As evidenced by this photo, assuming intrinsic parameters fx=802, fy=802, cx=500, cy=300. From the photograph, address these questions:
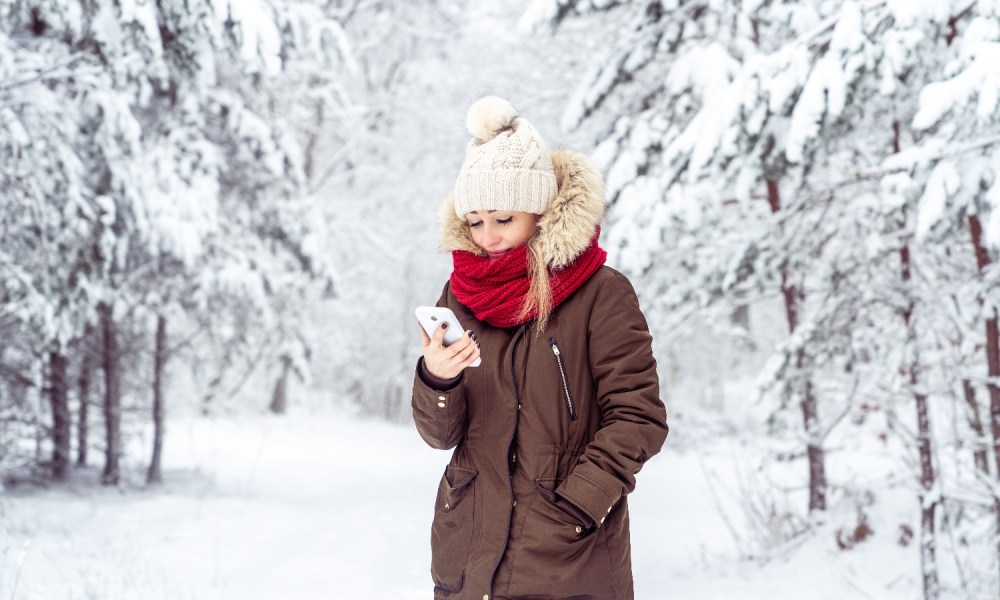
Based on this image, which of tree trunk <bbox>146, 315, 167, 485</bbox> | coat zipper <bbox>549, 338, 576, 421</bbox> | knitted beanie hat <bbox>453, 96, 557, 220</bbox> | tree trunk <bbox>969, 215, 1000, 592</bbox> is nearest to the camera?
coat zipper <bbox>549, 338, 576, 421</bbox>

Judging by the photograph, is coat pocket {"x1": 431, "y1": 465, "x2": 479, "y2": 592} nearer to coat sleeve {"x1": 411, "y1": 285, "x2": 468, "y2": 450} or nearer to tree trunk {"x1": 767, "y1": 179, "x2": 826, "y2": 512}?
coat sleeve {"x1": 411, "y1": 285, "x2": 468, "y2": 450}

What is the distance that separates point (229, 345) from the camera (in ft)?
29.4

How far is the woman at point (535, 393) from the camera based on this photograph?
2.02 m

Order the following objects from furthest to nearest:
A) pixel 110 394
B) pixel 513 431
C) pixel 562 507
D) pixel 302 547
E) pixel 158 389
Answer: pixel 158 389 → pixel 110 394 → pixel 302 547 → pixel 513 431 → pixel 562 507

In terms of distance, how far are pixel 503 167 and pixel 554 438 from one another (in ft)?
2.46

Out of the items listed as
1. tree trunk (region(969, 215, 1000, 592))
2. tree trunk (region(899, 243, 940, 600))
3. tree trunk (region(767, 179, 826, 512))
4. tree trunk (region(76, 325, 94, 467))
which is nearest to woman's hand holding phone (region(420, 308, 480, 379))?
tree trunk (region(969, 215, 1000, 592))

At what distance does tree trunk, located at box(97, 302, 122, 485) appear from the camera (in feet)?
25.0

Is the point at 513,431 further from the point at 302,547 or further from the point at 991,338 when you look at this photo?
the point at 302,547

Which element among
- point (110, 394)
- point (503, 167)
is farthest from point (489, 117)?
point (110, 394)

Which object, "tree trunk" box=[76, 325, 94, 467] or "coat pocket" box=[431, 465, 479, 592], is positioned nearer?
"coat pocket" box=[431, 465, 479, 592]

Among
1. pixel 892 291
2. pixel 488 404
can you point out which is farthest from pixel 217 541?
pixel 892 291

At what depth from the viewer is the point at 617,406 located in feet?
6.73

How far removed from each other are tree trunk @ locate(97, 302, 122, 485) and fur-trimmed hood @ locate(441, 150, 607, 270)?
20.6ft

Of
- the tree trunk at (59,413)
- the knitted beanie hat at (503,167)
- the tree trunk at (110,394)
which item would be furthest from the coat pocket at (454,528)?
the tree trunk at (110,394)
